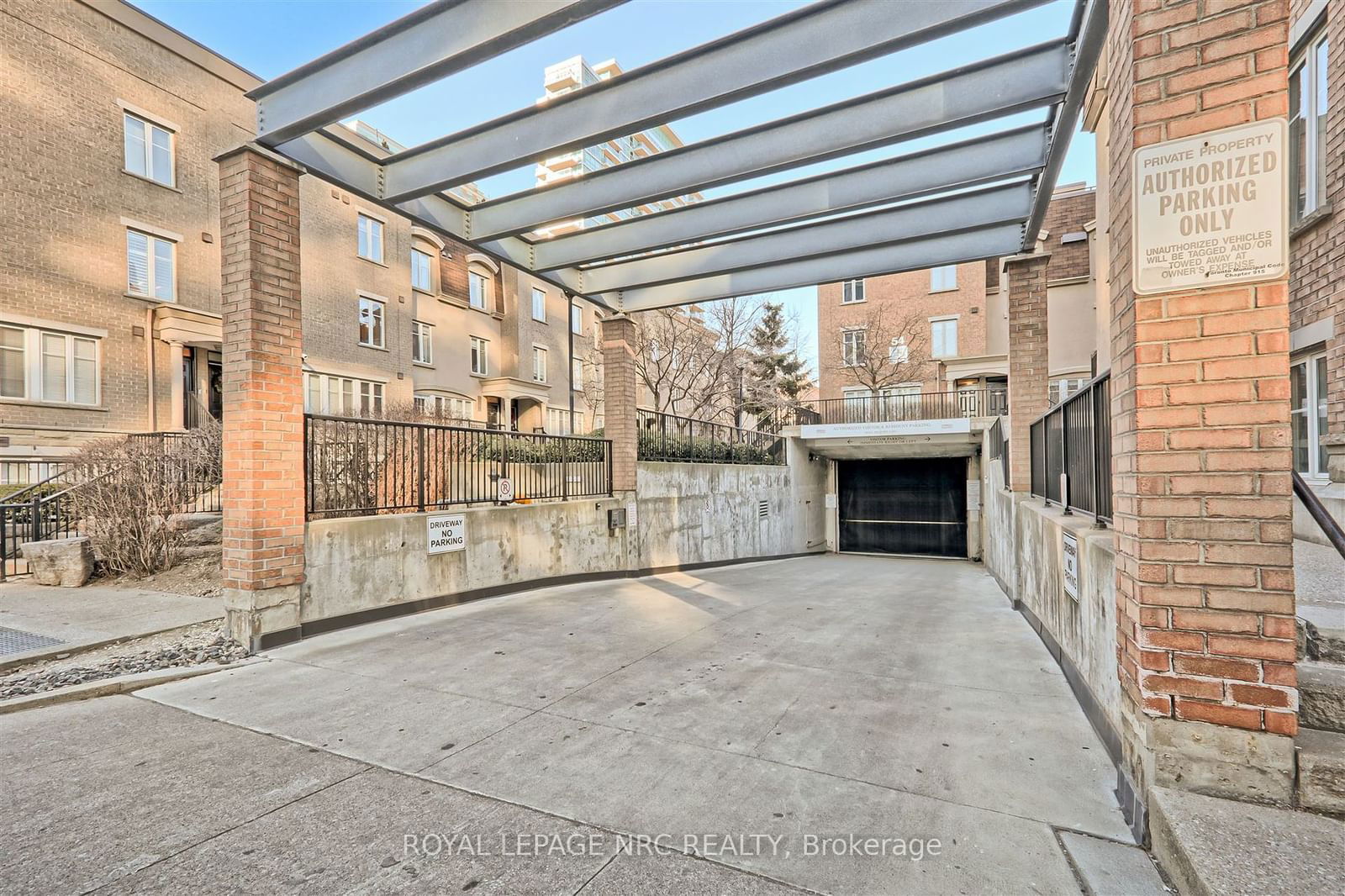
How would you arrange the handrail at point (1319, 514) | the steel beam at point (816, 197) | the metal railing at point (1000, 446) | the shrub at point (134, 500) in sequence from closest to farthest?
the handrail at point (1319, 514) < the steel beam at point (816, 197) < the shrub at point (134, 500) < the metal railing at point (1000, 446)

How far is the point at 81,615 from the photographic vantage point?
20.0 ft

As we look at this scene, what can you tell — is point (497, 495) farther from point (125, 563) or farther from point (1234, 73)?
point (1234, 73)

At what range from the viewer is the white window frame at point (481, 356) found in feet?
78.5

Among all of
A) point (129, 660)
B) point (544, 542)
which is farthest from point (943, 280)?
point (129, 660)

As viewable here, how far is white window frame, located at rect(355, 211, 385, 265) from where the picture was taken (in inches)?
747

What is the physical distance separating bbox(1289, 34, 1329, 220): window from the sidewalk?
12.1 m

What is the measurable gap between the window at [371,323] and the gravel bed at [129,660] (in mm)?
15194

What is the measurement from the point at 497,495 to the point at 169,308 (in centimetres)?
1187

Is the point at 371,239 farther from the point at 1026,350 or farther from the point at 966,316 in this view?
the point at 966,316

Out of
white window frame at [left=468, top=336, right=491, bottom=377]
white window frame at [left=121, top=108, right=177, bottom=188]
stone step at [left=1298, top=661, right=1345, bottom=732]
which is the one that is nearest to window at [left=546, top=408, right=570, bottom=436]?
white window frame at [left=468, top=336, right=491, bottom=377]

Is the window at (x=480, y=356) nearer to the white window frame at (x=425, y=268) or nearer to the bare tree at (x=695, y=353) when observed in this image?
the white window frame at (x=425, y=268)

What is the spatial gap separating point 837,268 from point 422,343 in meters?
17.5

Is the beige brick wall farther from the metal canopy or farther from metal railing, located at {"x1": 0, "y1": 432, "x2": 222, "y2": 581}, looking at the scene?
the metal canopy

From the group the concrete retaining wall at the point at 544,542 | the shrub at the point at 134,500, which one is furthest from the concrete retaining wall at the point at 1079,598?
the shrub at the point at 134,500
